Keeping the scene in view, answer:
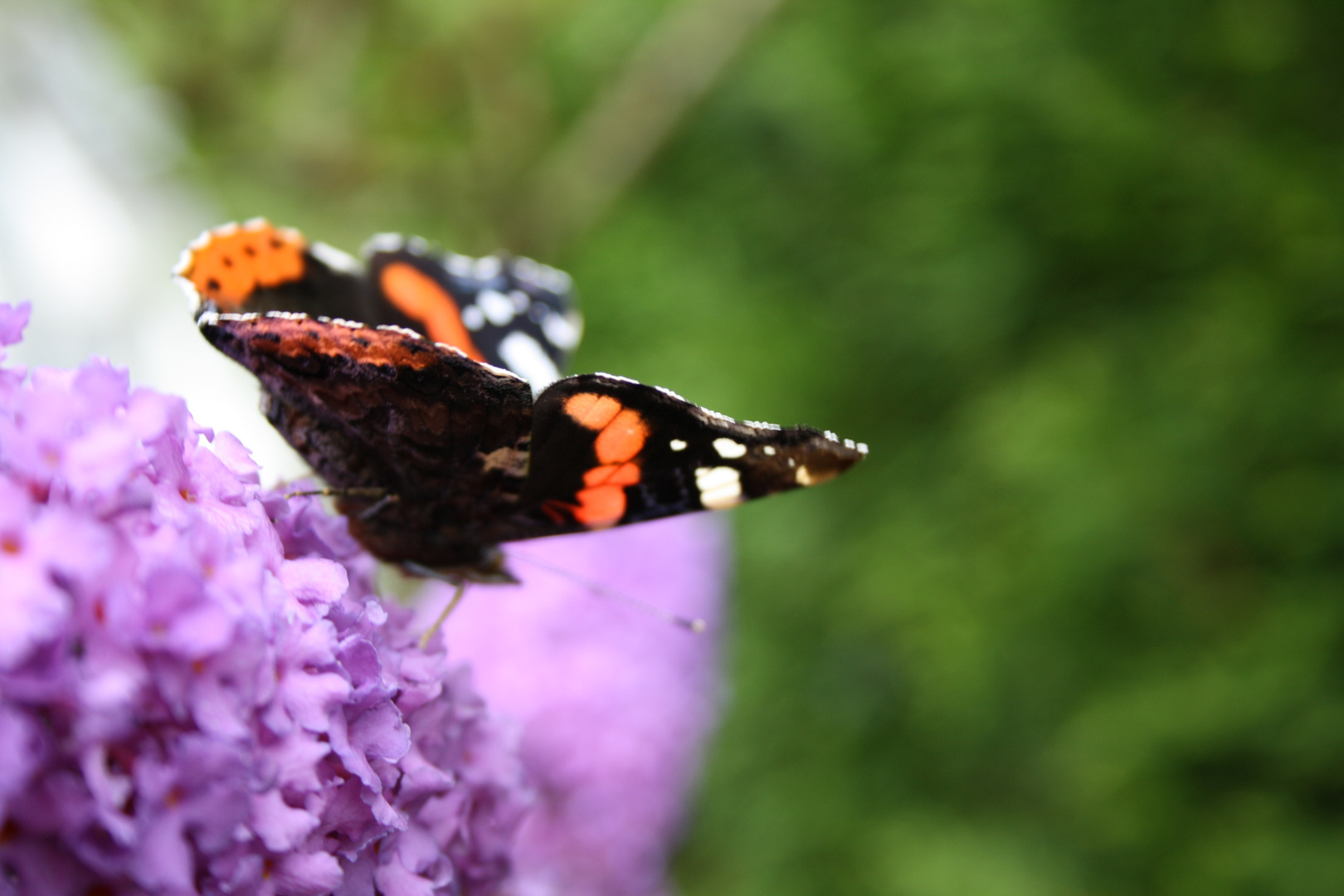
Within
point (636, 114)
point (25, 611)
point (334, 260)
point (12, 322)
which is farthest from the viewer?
point (636, 114)

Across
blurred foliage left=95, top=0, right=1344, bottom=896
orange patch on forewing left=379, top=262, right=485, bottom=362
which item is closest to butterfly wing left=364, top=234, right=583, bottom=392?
orange patch on forewing left=379, top=262, right=485, bottom=362

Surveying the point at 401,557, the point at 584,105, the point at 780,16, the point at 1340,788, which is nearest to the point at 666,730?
the point at 401,557

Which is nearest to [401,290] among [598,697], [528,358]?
[528,358]

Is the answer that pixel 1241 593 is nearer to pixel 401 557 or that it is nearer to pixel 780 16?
pixel 401 557

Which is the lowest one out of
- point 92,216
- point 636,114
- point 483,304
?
point 483,304

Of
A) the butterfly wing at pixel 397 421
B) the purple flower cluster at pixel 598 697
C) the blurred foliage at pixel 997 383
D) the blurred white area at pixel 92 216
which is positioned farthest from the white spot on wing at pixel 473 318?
the blurred white area at pixel 92 216

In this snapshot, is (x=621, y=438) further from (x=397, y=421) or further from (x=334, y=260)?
(x=334, y=260)

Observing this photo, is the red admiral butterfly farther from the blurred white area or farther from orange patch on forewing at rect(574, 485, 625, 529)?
the blurred white area
